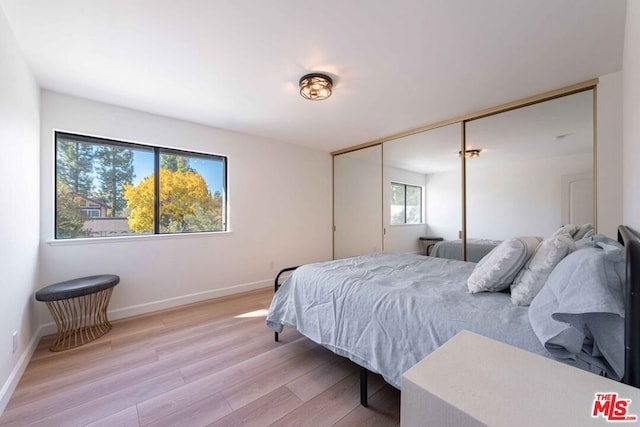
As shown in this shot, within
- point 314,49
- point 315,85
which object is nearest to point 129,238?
point 315,85

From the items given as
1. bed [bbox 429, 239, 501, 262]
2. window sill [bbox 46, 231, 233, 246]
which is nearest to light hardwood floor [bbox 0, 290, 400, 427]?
window sill [bbox 46, 231, 233, 246]

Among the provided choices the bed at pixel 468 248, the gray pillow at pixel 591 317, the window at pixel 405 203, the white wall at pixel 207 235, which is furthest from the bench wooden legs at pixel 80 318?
the bed at pixel 468 248

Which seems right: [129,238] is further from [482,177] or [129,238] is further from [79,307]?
[482,177]

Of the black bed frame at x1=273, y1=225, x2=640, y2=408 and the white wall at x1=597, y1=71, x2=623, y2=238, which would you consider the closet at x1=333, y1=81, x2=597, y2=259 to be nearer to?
the white wall at x1=597, y1=71, x2=623, y2=238

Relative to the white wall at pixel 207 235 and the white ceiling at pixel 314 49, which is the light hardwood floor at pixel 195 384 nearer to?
the white wall at pixel 207 235

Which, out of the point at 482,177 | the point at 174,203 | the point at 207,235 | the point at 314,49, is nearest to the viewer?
the point at 314,49

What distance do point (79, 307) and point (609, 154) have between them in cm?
514

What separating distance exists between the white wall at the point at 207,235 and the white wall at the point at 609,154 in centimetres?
355

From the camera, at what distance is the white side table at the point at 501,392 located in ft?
1.92

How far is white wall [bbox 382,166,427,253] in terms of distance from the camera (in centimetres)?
393

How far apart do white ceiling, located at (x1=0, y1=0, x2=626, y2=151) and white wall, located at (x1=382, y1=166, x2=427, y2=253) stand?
1.38 m

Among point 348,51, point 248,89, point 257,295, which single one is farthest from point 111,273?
point 348,51

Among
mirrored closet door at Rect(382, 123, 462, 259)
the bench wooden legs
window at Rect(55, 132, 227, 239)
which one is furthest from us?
mirrored closet door at Rect(382, 123, 462, 259)

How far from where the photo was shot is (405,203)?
4113 millimetres
